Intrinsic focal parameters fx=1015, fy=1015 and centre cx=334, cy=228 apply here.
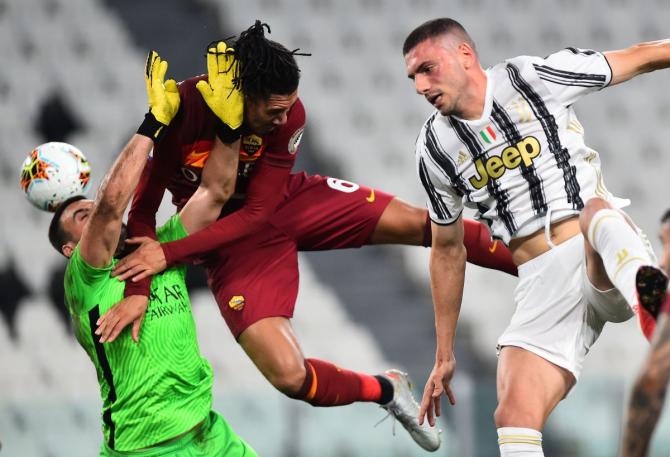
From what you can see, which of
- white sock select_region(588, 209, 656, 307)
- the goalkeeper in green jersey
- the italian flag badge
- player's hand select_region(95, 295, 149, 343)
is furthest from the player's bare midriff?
player's hand select_region(95, 295, 149, 343)

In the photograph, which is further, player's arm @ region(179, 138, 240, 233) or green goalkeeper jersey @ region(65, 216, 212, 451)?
player's arm @ region(179, 138, 240, 233)

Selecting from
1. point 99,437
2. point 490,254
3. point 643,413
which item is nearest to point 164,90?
point 490,254

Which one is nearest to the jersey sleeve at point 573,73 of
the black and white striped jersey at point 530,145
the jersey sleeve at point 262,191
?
the black and white striped jersey at point 530,145

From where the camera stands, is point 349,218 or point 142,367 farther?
point 349,218

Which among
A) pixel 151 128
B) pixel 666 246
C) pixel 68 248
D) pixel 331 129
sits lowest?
pixel 666 246

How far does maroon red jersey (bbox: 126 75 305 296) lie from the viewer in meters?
3.59

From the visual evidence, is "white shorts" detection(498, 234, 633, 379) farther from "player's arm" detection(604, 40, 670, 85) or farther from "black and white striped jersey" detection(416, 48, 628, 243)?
"player's arm" detection(604, 40, 670, 85)

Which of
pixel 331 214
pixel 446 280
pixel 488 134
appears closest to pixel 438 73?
pixel 488 134

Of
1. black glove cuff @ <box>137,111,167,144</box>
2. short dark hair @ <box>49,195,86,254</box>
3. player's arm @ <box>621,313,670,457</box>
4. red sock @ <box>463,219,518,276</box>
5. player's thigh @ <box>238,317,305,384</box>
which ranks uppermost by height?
black glove cuff @ <box>137,111,167,144</box>

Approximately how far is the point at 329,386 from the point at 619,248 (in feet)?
5.47

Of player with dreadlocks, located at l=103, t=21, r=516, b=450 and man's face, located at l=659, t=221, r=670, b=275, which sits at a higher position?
player with dreadlocks, located at l=103, t=21, r=516, b=450

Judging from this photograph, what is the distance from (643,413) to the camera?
5.96ft

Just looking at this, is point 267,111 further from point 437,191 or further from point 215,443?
point 215,443

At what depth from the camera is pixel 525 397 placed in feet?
10.1
